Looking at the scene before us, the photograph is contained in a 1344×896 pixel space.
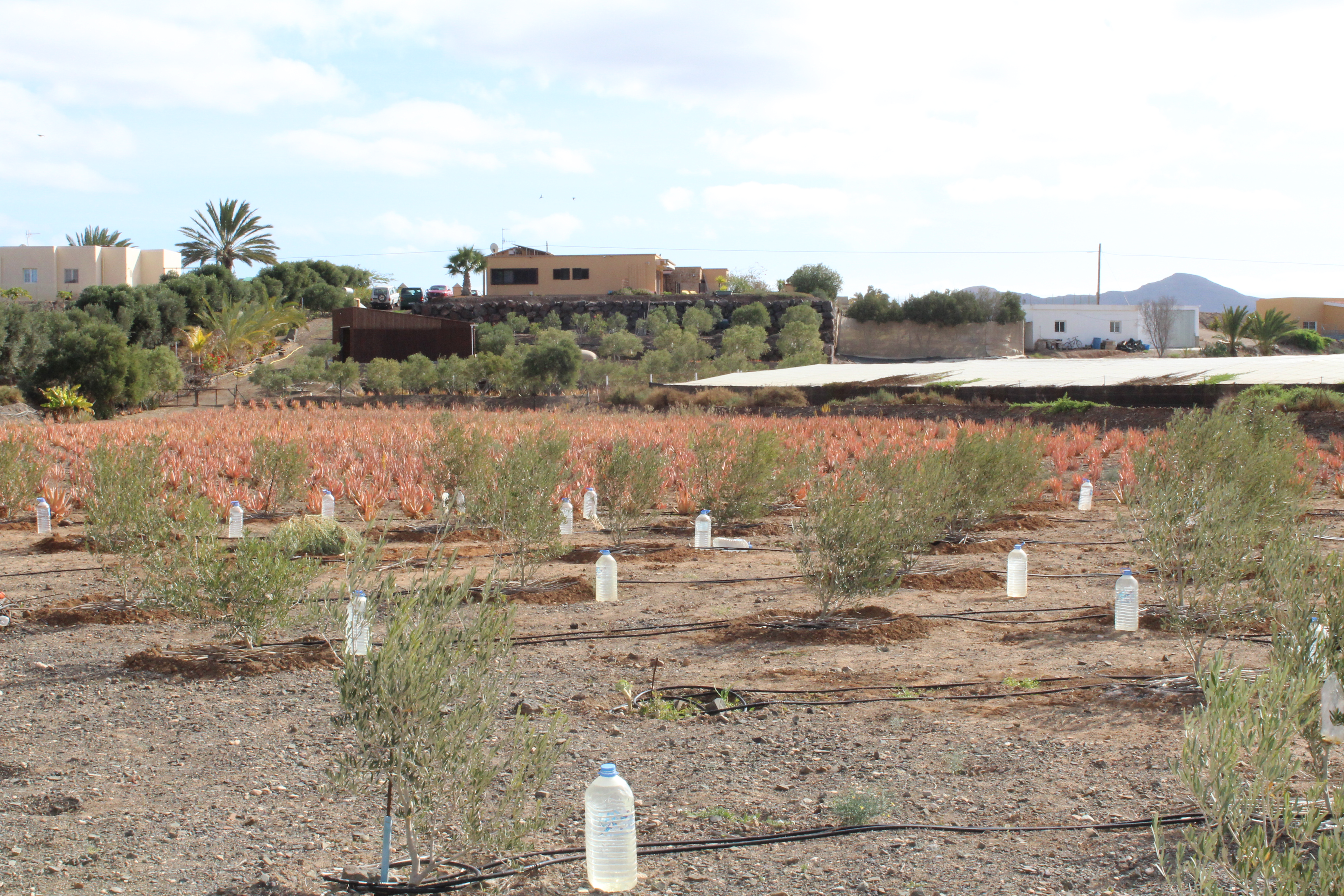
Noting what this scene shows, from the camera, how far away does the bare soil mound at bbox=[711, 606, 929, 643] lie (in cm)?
645

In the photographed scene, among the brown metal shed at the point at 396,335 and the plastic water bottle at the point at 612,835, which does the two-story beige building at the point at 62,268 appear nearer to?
the brown metal shed at the point at 396,335

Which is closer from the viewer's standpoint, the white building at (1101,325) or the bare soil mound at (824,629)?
the bare soil mound at (824,629)

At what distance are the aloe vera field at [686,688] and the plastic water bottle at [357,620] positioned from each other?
0.05 metres

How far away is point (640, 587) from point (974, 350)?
57.5m

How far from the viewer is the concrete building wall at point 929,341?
2474 inches

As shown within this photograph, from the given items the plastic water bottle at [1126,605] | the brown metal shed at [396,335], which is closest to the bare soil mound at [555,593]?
the plastic water bottle at [1126,605]

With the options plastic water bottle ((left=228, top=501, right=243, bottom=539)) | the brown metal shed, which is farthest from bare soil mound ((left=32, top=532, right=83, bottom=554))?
the brown metal shed

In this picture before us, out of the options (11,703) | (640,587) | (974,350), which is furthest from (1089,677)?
(974,350)

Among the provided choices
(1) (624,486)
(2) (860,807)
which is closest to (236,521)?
(1) (624,486)

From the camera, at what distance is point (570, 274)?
74375mm

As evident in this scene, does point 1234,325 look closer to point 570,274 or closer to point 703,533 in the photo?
point 570,274

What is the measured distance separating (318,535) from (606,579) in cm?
306

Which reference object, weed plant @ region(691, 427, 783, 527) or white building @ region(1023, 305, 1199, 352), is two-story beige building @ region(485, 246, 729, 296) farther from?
weed plant @ region(691, 427, 783, 527)

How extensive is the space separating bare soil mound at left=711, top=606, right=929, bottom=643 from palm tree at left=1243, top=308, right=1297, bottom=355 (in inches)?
2078
